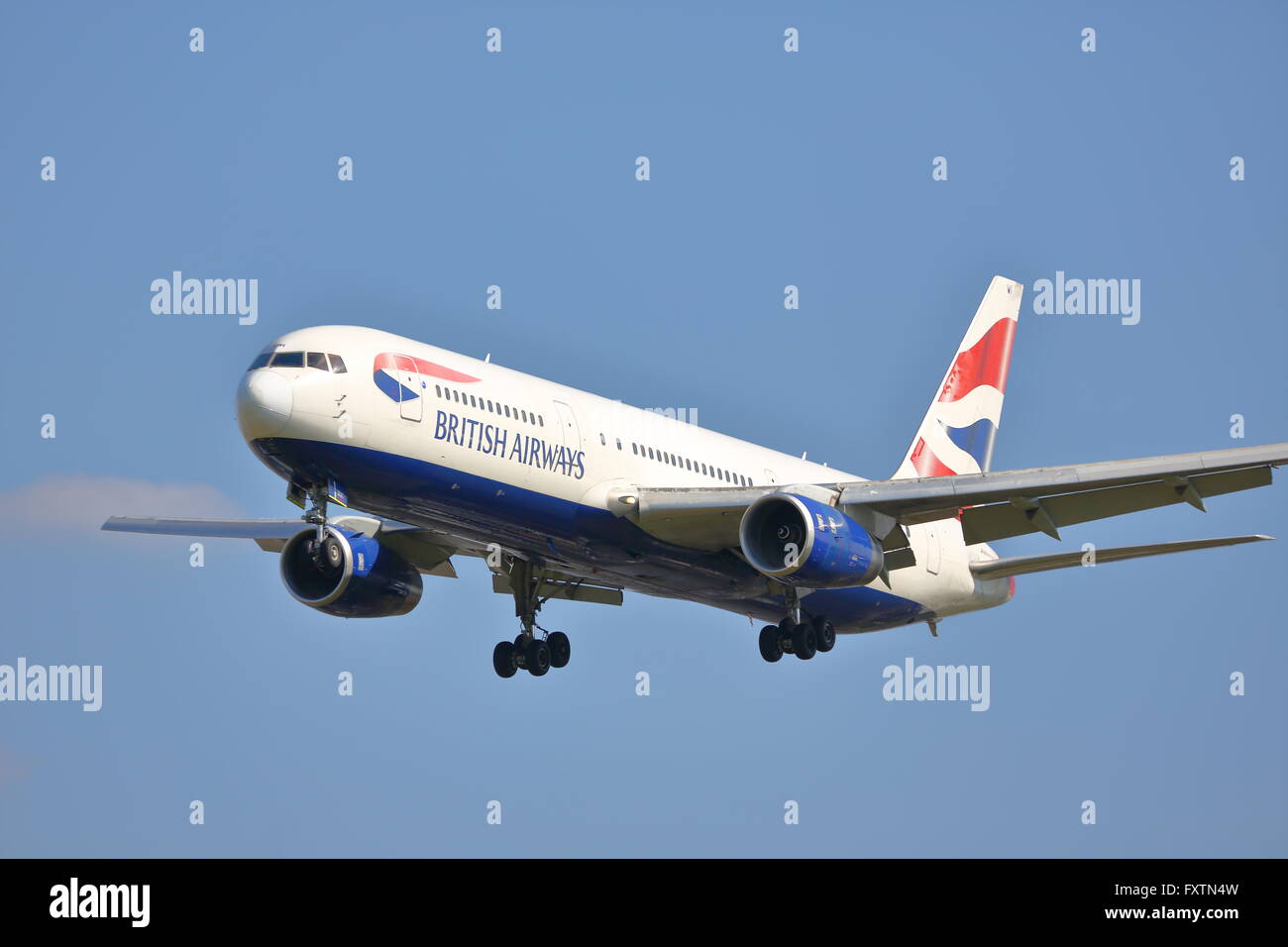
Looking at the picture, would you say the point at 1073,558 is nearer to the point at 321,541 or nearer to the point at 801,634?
the point at 801,634

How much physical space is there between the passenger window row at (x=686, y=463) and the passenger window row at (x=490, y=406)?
71.5 inches

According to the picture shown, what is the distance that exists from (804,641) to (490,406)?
978cm

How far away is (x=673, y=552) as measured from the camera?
1494 inches

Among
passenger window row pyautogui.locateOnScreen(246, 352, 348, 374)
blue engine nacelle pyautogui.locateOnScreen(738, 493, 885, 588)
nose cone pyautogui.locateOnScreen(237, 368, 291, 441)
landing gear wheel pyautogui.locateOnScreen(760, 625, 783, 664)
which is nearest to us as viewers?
nose cone pyautogui.locateOnScreen(237, 368, 291, 441)

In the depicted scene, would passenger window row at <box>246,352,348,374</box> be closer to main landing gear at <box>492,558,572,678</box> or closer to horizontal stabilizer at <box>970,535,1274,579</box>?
main landing gear at <box>492,558,572,678</box>

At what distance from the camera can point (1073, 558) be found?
40469 millimetres

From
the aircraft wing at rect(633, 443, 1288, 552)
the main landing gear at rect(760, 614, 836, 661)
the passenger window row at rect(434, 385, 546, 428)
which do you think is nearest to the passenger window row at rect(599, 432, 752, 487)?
the aircraft wing at rect(633, 443, 1288, 552)

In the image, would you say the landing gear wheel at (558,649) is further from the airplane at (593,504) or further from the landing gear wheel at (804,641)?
the landing gear wheel at (804,641)

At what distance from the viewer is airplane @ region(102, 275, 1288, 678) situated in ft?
110

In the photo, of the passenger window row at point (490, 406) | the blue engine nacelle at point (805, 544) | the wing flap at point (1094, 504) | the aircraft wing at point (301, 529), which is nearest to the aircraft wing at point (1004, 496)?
the wing flap at point (1094, 504)

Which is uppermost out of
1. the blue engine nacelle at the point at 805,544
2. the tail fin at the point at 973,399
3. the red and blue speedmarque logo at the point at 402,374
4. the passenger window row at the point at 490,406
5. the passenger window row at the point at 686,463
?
the tail fin at the point at 973,399

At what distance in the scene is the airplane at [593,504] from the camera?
33.4 meters
